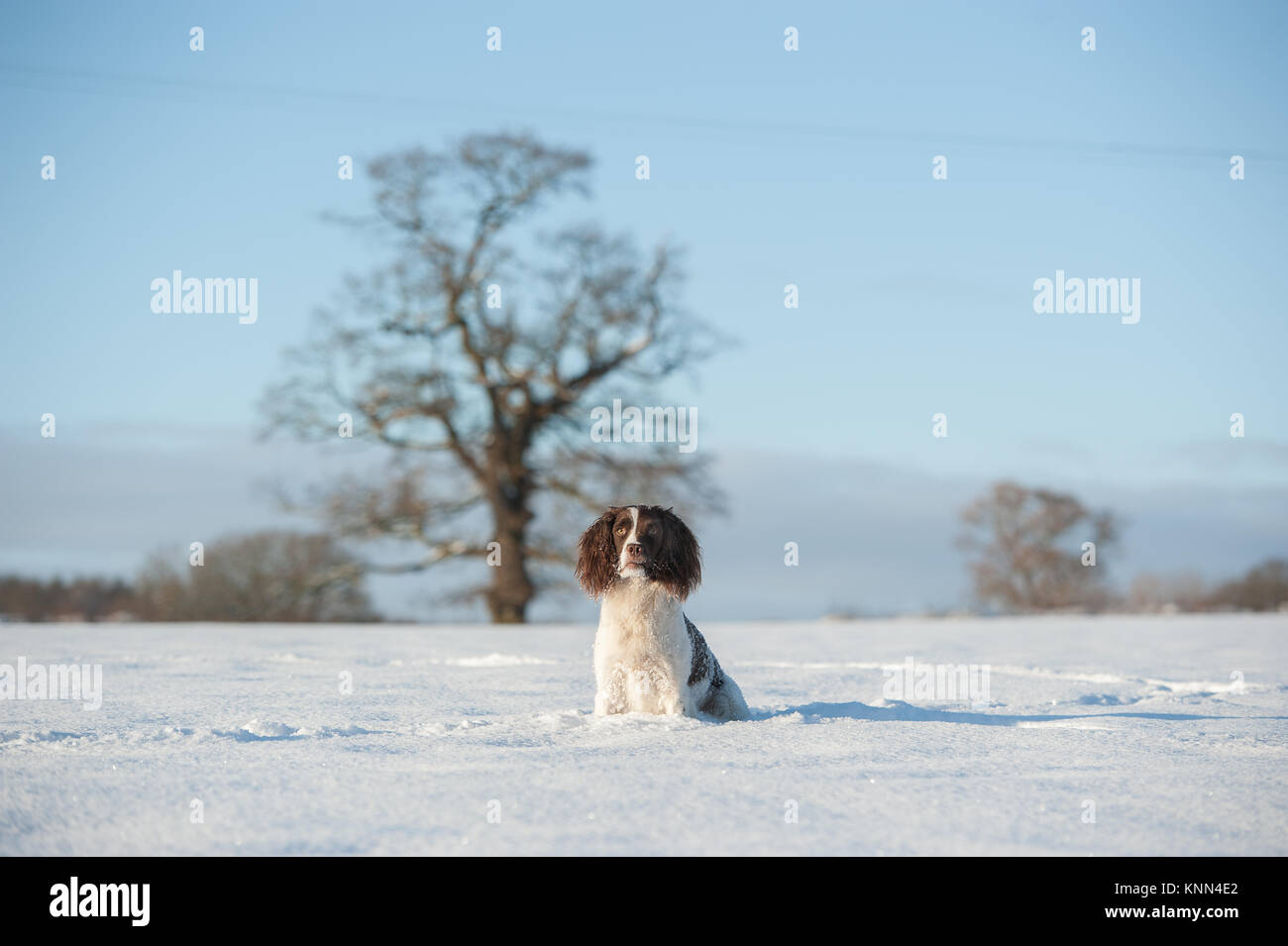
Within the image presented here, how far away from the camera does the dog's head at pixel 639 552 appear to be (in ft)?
17.6

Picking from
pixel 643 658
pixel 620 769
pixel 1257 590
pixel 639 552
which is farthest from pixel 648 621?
pixel 1257 590

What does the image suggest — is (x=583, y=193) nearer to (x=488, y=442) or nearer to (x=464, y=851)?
(x=488, y=442)

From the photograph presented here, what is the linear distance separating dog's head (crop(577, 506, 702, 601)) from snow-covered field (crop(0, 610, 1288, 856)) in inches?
28.7

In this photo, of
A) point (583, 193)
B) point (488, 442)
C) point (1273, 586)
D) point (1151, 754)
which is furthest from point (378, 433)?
point (1273, 586)

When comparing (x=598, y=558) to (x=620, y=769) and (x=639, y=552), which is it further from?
(x=620, y=769)

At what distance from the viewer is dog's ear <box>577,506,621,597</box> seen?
5.53m

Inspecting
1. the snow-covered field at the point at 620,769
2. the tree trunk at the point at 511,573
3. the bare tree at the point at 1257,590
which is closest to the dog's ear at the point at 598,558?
the snow-covered field at the point at 620,769

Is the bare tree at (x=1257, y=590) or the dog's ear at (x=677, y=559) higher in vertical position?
the dog's ear at (x=677, y=559)

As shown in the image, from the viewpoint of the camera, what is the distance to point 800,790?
11.9 feet

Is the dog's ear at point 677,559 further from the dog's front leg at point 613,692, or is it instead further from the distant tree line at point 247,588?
the distant tree line at point 247,588

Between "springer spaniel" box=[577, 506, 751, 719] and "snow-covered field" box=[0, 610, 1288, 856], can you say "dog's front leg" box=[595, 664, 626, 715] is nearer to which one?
"springer spaniel" box=[577, 506, 751, 719]

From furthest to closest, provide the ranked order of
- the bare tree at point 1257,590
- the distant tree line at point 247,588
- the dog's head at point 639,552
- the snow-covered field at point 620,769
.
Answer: the bare tree at point 1257,590 → the distant tree line at point 247,588 → the dog's head at point 639,552 → the snow-covered field at point 620,769

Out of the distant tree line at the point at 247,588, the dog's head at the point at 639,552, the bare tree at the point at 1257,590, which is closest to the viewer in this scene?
the dog's head at the point at 639,552

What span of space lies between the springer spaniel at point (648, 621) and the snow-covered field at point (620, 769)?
0.27m
